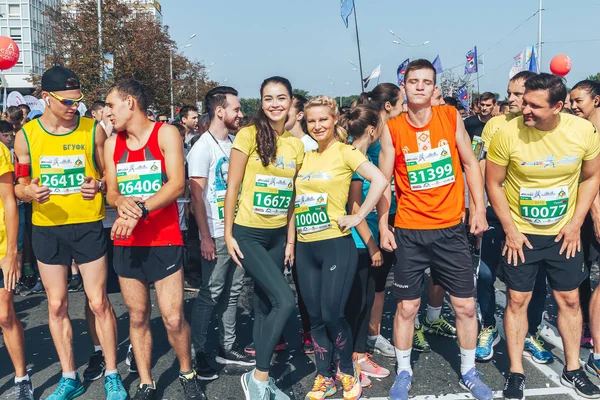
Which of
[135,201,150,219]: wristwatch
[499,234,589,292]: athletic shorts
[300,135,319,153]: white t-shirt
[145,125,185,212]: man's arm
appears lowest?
[499,234,589,292]: athletic shorts

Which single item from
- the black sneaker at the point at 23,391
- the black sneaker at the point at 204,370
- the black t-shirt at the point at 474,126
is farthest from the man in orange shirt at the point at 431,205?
the black t-shirt at the point at 474,126

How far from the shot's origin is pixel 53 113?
385 centimetres

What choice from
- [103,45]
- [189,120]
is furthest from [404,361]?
[103,45]

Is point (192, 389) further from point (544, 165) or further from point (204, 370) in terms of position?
point (544, 165)

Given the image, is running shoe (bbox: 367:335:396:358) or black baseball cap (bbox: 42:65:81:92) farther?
running shoe (bbox: 367:335:396:358)

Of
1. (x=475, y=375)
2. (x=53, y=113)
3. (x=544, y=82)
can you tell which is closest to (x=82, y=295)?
(x=53, y=113)

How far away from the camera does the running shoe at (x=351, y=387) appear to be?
12.6 ft

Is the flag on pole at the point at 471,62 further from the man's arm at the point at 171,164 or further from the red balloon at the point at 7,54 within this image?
the man's arm at the point at 171,164

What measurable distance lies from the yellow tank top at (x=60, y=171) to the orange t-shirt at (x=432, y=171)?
2.16m

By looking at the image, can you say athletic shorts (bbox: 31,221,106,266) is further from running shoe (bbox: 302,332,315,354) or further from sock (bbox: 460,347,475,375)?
sock (bbox: 460,347,475,375)

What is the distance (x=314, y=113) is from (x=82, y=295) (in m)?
4.12

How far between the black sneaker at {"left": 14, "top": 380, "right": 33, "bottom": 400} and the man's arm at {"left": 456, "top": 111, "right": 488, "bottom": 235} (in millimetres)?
3164

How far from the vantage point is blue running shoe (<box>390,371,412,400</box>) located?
151 inches

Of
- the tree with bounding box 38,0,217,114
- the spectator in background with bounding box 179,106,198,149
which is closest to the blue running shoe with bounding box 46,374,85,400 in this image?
the spectator in background with bounding box 179,106,198,149
